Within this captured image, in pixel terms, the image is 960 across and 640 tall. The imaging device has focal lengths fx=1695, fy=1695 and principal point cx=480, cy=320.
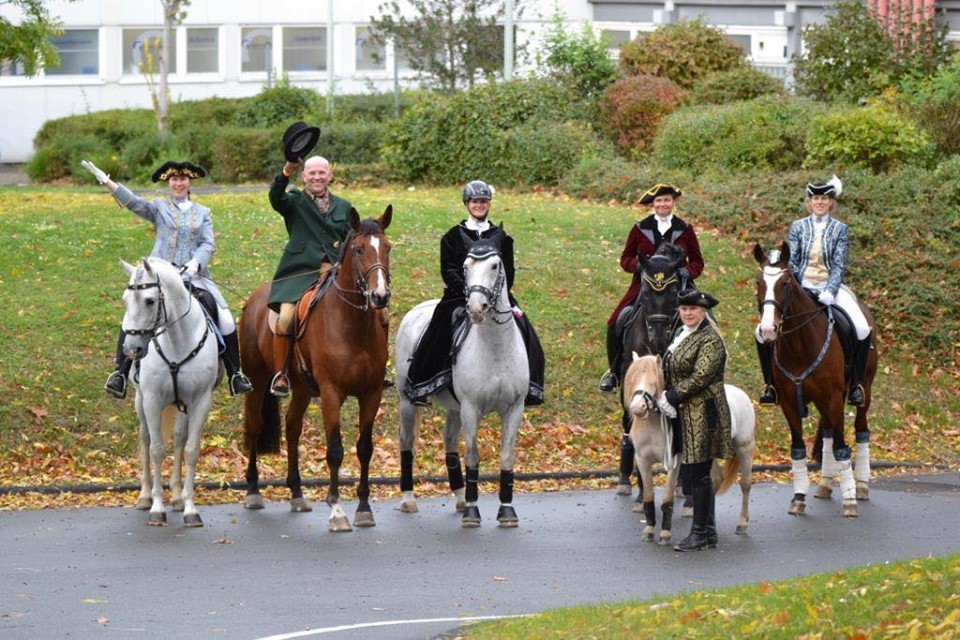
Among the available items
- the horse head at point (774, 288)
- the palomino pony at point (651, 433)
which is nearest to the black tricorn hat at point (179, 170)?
the palomino pony at point (651, 433)

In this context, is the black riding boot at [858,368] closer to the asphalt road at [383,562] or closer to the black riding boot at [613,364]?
the asphalt road at [383,562]

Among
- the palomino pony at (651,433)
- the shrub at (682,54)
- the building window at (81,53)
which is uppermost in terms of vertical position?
the building window at (81,53)

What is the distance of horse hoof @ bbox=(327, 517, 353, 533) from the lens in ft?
47.5

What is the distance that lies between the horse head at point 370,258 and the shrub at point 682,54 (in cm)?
2381

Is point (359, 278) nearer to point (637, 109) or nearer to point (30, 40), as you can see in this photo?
point (30, 40)

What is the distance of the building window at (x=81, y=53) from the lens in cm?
5625

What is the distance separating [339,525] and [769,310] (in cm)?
422

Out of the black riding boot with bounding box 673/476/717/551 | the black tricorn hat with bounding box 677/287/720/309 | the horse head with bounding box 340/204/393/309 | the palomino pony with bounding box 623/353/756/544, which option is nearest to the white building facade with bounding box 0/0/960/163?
the horse head with bounding box 340/204/393/309

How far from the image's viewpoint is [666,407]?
538 inches

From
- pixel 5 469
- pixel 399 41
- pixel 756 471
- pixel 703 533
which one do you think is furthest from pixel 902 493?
pixel 399 41

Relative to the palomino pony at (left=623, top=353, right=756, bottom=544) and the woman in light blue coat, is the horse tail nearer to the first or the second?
the palomino pony at (left=623, top=353, right=756, bottom=544)

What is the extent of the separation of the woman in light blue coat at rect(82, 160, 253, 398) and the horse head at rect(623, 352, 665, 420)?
376 centimetres

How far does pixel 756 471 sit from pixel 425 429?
148 inches

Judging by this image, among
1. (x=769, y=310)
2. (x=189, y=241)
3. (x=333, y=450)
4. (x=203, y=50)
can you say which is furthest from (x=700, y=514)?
(x=203, y=50)
